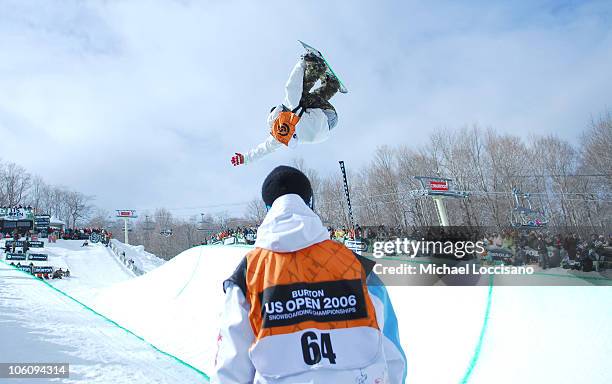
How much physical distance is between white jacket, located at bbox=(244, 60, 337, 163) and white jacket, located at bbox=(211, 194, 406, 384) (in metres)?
2.61

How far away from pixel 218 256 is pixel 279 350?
9.61m

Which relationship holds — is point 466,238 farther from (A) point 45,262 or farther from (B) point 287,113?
(A) point 45,262

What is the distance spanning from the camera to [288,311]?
1.47m

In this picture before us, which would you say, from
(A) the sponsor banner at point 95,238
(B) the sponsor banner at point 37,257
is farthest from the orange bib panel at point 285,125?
(A) the sponsor banner at point 95,238

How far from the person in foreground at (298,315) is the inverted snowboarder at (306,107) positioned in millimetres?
2593

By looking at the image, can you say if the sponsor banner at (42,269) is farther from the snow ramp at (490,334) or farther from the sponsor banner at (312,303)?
the sponsor banner at (312,303)

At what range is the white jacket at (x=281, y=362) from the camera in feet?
4.69

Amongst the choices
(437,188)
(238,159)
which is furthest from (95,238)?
(238,159)

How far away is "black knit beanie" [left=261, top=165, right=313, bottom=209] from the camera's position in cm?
163

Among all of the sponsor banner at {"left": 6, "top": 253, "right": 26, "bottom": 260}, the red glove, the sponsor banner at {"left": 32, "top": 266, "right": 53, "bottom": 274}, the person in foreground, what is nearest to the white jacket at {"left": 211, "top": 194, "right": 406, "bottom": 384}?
the person in foreground

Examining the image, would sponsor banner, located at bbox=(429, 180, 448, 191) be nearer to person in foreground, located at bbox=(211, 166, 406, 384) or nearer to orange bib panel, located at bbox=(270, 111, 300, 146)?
orange bib panel, located at bbox=(270, 111, 300, 146)

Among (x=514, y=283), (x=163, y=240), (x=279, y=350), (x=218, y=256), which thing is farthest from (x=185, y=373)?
(x=163, y=240)

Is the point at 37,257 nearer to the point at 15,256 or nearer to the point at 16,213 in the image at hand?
the point at 15,256

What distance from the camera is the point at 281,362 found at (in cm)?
141
